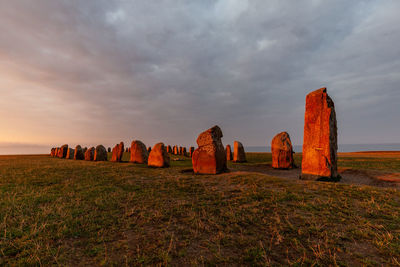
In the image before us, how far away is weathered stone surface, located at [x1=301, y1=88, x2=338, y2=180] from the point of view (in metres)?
8.48

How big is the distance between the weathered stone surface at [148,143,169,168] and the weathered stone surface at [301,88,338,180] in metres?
9.35

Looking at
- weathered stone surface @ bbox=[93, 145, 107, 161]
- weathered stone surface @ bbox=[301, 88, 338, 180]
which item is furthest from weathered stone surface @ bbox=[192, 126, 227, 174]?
weathered stone surface @ bbox=[93, 145, 107, 161]

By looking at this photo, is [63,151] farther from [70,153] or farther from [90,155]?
[90,155]

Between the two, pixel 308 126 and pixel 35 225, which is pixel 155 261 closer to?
pixel 35 225

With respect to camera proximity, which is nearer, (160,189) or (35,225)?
(35,225)

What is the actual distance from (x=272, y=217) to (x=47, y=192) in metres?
7.22

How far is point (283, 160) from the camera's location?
13.3 meters

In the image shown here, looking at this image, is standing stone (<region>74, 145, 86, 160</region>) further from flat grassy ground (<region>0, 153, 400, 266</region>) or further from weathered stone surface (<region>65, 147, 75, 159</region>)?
flat grassy ground (<region>0, 153, 400, 266</region>)

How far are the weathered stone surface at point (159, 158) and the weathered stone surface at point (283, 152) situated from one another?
8437 millimetres

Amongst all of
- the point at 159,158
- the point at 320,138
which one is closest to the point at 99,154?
the point at 159,158

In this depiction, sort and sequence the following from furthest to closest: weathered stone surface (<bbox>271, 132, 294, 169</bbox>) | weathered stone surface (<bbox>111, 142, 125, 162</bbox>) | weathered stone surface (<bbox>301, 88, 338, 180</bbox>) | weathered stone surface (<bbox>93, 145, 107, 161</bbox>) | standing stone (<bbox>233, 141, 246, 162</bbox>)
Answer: weathered stone surface (<bbox>93, 145, 107, 161</bbox>) → standing stone (<bbox>233, 141, 246, 162</bbox>) → weathered stone surface (<bbox>111, 142, 125, 162</bbox>) → weathered stone surface (<bbox>271, 132, 294, 169</bbox>) → weathered stone surface (<bbox>301, 88, 338, 180</bbox>)

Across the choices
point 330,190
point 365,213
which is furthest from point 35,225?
point 330,190

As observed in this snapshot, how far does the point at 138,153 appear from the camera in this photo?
16.6m

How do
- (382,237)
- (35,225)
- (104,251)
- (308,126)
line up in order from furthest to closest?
(308,126) < (35,225) < (382,237) < (104,251)
